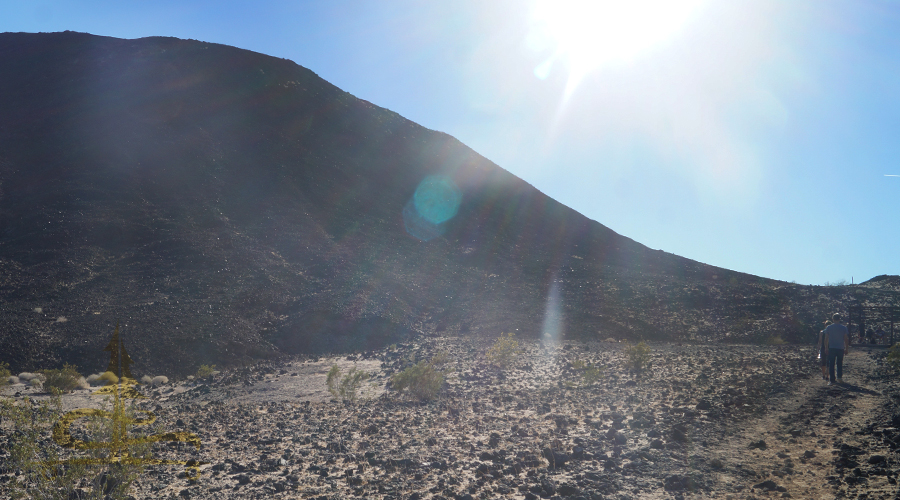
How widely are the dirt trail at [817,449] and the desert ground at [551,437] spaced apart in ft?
0.08

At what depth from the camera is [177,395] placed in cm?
1569

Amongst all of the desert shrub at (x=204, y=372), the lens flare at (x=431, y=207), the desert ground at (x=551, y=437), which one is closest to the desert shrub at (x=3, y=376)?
the desert ground at (x=551, y=437)

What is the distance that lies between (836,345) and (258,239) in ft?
94.6

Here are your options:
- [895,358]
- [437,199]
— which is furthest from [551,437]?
[437,199]

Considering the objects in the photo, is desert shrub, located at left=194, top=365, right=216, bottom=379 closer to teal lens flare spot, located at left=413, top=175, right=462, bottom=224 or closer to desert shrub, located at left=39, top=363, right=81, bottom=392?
desert shrub, located at left=39, top=363, right=81, bottom=392

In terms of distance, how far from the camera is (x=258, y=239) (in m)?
33.5

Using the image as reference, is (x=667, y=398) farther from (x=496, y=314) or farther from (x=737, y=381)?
(x=496, y=314)

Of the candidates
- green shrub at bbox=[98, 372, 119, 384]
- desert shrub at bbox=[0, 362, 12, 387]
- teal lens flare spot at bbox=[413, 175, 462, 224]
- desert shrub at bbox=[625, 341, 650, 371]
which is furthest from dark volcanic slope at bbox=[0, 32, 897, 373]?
desert shrub at bbox=[625, 341, 650, 371]

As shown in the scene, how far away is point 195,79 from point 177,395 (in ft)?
145

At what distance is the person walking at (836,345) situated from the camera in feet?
40.1

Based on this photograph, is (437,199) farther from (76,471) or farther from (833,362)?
(76,471)

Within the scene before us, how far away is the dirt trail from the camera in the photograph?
254 inches

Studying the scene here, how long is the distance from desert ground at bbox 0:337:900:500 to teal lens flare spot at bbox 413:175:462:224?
2889cm

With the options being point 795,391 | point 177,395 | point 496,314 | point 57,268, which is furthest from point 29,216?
point 795,391
